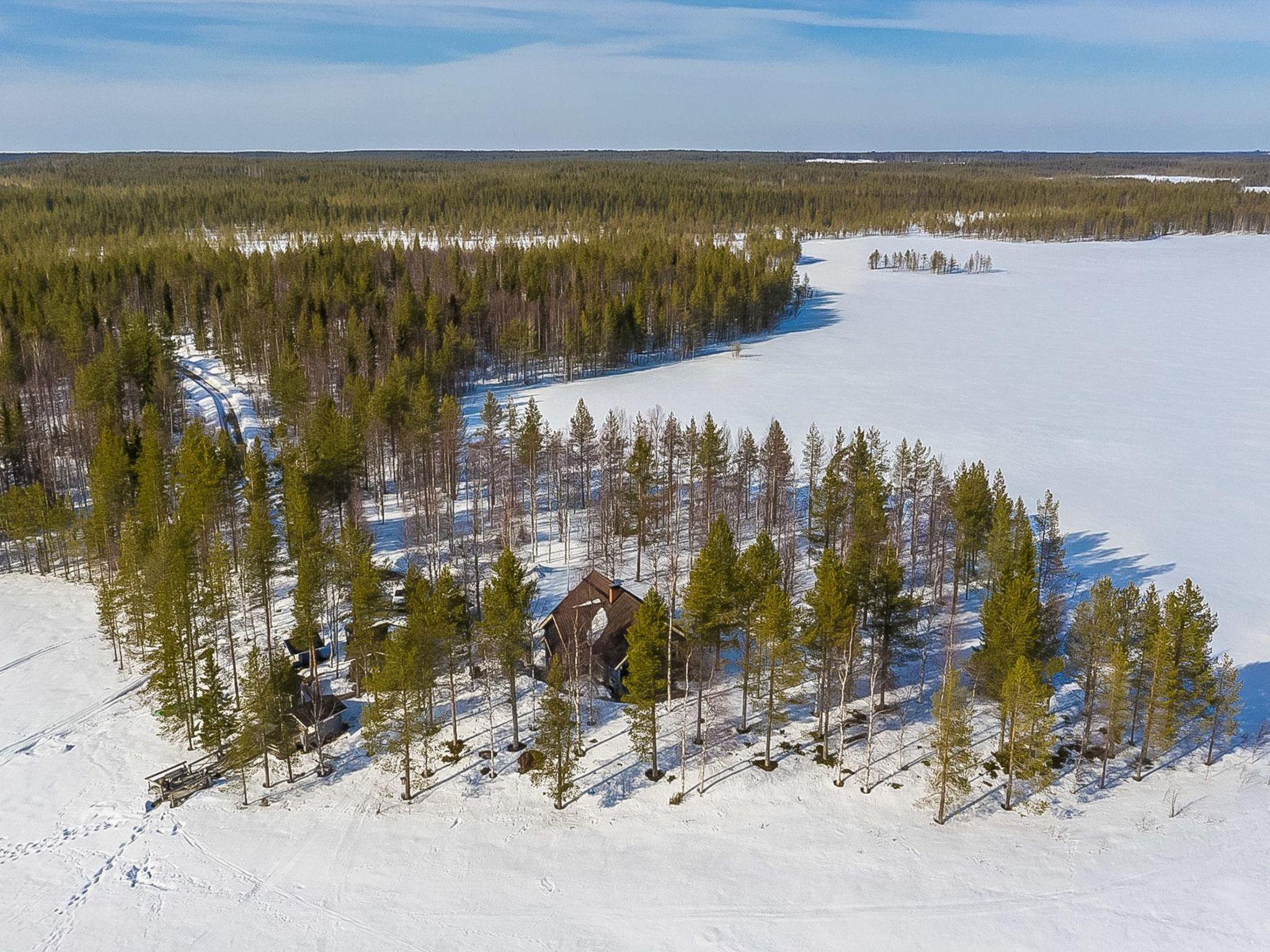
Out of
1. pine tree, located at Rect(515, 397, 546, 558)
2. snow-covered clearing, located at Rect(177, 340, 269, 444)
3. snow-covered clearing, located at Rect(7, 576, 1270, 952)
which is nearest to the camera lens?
snow-covered clearing, located at Rect(7, 576, 1270, 952)

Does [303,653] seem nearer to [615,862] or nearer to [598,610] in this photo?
[598,610]

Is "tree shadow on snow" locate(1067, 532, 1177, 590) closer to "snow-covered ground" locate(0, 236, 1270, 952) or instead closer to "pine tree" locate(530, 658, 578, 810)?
"snow-covered ground" locate(0, 236, 1270, 952)

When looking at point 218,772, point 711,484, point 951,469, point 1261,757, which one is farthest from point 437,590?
point 951,469

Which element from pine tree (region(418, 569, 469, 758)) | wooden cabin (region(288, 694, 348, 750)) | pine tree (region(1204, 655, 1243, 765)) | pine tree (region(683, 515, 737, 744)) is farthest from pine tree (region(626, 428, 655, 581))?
pine tree (region(1204, 655, 1243, 765))

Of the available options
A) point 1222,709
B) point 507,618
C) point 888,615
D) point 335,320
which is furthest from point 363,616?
point 335,320

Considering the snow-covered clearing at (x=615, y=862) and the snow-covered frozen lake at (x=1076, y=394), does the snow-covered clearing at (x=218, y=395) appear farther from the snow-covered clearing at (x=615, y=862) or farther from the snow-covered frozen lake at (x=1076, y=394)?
the snow-covered clearing at (x=615, y=862)

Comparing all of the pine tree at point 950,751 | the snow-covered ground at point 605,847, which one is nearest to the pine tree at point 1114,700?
the snow-covered ground at point 605,847

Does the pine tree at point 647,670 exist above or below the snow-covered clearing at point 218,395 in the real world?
below
